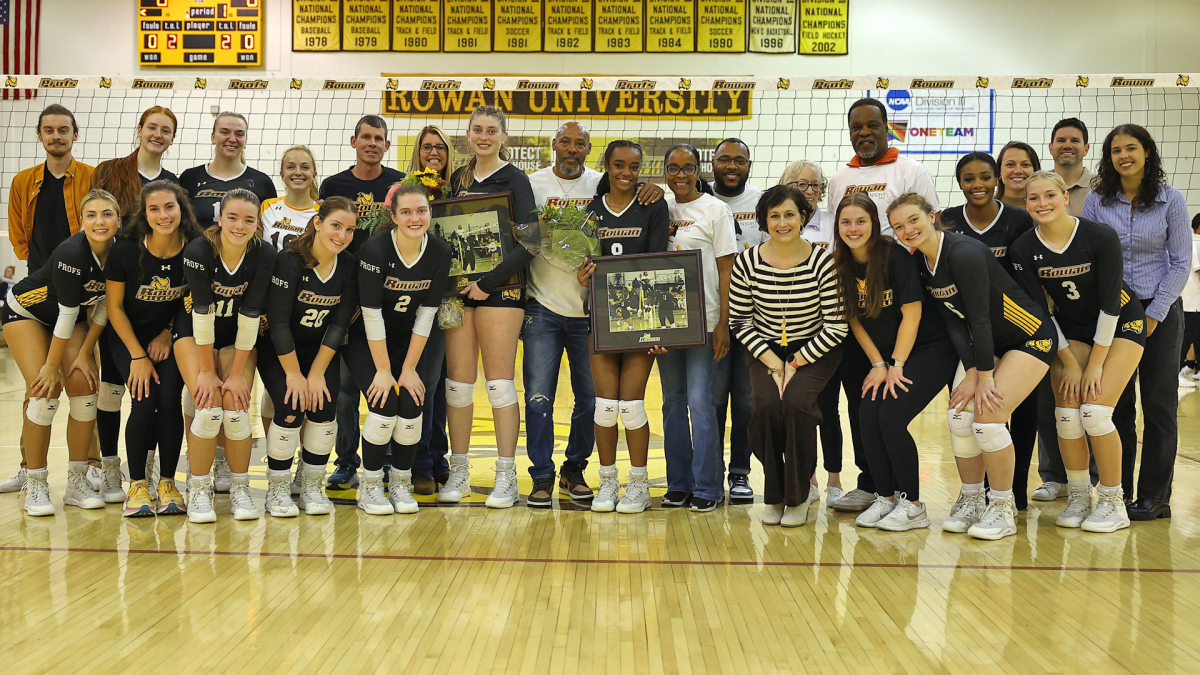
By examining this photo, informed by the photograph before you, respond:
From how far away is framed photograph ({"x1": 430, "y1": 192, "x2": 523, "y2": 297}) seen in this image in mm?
4668

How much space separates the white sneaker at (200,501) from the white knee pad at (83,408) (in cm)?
70

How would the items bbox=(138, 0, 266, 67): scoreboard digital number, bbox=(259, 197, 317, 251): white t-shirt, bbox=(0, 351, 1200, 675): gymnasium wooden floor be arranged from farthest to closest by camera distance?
1. bbox=(138, 0, 266, 67): scoreboard digital number
2. bbox=(259, 197, 317, 251): white t-shirt
3. bbox=(0, 351, 1200, 675): gymnasium wooden floor

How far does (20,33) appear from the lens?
13.8 metres

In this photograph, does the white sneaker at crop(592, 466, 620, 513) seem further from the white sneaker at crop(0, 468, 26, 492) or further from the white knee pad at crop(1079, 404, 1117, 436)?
the white sneaker at crop(0, 468, 26, 492)

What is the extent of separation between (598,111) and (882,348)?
9426mm

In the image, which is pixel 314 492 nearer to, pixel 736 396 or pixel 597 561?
pixel 597 561

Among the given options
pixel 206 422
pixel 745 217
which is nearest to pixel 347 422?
pixel 206 422

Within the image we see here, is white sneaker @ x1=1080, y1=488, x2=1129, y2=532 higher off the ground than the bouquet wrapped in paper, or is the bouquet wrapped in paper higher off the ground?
the bouquet wrapped in paper

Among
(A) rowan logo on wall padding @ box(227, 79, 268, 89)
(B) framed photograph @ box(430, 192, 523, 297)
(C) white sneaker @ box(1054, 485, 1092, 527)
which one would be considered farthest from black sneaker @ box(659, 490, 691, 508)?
(A) rowan logo on wall padding @ box(227, 79, 268, 89)

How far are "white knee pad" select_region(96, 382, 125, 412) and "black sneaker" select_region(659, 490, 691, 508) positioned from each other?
108 inches

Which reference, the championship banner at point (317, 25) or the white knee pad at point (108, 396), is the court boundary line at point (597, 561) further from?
the championship banner at point (317, 25)

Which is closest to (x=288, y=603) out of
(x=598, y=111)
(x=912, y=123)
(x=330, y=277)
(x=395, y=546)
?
(x=395, y=546)

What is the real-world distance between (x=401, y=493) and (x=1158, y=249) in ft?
12.6

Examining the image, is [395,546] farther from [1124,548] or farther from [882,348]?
[1124,548]
